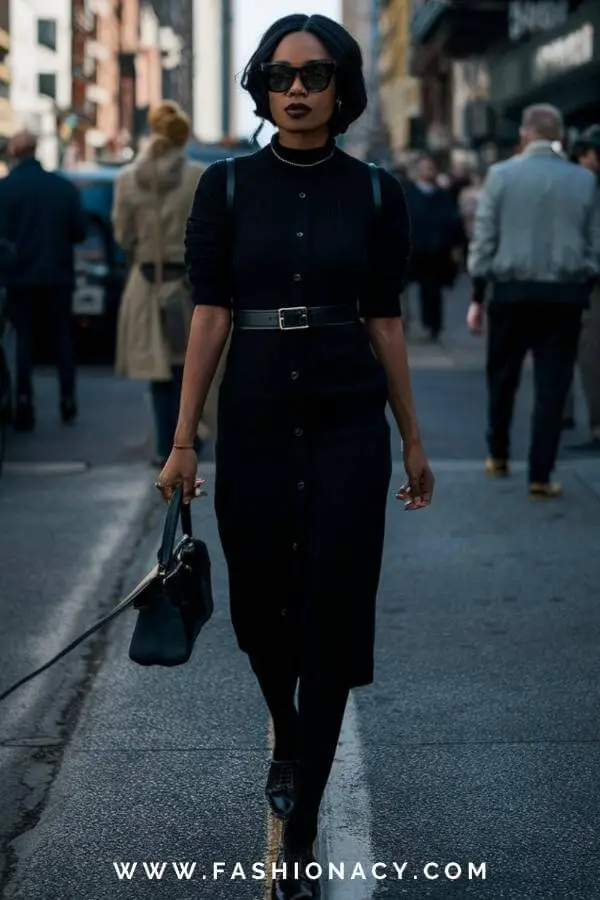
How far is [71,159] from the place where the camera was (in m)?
69.4

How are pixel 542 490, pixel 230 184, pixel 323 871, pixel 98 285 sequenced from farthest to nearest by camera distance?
1. pixel 98 285
2. pixel 542 490
3. pixel 323 871
4. pixel 230 184

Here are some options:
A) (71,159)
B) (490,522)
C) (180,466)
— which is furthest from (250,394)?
(71,159)

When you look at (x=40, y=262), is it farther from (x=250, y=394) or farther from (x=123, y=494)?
(x=250, y=394)

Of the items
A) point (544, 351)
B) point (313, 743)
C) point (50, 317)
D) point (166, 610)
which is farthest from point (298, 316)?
point (50, 317)

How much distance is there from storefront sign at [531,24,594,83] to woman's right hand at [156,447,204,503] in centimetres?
2640

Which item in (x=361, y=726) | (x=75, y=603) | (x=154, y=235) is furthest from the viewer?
(x=154, y=235)

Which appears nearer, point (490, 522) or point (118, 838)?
point (118, 838)

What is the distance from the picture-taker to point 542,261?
9.66 meters

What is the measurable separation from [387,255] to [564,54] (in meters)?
29.4

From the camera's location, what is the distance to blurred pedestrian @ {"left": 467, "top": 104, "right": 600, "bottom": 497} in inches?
379

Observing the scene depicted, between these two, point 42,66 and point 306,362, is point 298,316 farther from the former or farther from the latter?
point 42,66

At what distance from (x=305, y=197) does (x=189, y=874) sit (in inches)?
59.2

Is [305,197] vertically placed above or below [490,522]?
above

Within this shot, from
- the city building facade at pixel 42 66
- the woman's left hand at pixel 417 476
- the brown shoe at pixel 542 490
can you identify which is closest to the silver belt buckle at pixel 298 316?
the woman's left hand at pixel 417 476
